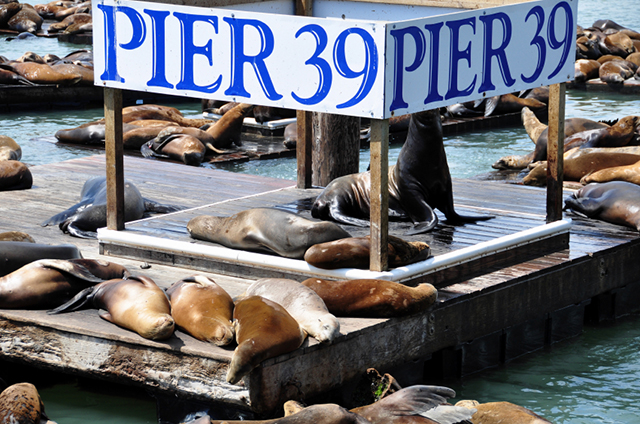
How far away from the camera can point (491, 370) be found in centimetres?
567

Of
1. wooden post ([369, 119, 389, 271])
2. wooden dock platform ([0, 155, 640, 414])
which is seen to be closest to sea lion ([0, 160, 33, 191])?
wooden dock platform ([0, 155, 640, 414])

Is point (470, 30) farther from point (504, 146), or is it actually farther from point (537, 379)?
point (504, 146)

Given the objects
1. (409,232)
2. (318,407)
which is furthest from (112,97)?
(318,407)

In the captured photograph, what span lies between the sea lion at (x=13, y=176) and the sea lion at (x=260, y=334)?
434 cm

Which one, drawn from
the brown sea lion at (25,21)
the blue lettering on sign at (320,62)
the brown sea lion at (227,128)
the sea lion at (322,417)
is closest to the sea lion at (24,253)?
the blue lettering on sign at (320,62)

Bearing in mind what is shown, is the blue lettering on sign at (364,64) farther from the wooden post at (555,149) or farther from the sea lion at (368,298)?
the wooden post at (555,149)

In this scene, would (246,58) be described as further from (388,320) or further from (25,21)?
(25,21)

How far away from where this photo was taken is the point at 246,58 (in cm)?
543

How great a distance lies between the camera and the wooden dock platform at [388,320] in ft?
14.8

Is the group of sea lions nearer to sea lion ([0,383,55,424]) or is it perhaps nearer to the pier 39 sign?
the pier 39 sign

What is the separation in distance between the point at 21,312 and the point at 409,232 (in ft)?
8.00

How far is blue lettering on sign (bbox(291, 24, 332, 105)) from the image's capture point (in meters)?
5.11

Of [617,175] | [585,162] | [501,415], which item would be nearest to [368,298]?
[501,415]

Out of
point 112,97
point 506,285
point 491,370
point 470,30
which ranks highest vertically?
point 470,30
